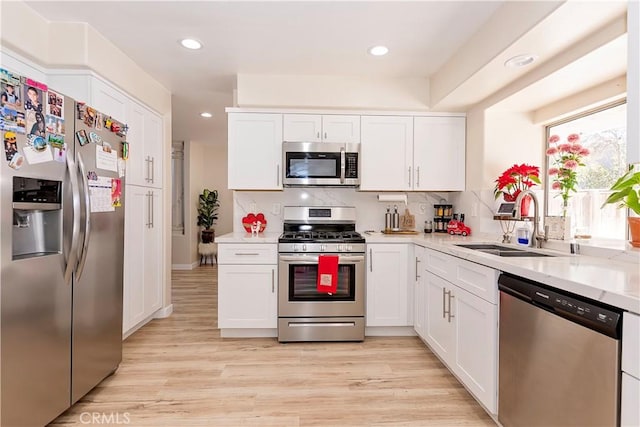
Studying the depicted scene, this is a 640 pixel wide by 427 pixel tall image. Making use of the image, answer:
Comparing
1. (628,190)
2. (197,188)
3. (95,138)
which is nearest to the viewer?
(628,190)

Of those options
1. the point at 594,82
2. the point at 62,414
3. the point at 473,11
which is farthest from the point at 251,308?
the point at 594,82

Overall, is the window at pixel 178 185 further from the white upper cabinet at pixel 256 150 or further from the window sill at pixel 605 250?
the window sill at pixel 605 250

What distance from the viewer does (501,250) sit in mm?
2418

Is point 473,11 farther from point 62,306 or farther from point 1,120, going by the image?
point 62,306

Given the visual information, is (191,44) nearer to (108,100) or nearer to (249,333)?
(108,100)

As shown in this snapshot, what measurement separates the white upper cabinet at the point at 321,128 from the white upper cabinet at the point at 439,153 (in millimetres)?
652

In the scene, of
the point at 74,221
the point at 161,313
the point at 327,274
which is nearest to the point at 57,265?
the point at 74,221

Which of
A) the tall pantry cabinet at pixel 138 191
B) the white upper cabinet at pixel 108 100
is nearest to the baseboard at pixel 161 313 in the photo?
the tall pantry cabinet at pixel 138 191

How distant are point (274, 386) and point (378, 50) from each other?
266cm

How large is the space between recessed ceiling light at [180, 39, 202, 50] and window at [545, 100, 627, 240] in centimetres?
296

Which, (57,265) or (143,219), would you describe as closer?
(57,265)

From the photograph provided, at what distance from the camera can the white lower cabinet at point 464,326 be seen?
1797mm

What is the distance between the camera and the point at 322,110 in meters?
3.33

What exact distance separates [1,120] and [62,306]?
0.97 meters
